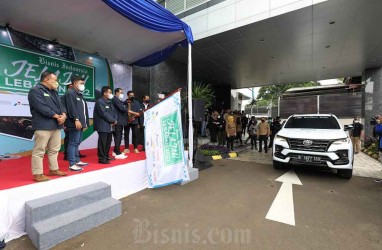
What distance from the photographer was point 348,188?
425 cm

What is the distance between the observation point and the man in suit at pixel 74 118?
3488mm

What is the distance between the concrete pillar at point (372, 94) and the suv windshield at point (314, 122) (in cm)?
784

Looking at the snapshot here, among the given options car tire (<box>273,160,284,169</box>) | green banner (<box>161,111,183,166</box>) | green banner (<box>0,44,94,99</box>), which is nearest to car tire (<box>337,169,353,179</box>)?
car tire (<box>273,160,284,169</box>)

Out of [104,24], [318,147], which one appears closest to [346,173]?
[318,147]

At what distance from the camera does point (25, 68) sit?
471 cm

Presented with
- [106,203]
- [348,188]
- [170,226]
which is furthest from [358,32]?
[106,203]

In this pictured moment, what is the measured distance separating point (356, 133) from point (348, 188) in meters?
5.65

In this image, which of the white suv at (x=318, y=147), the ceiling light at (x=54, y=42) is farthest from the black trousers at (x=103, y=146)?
the white suv at (x=318, y=147)

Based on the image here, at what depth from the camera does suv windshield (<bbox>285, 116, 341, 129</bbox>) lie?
5.51m

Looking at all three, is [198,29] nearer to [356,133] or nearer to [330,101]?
[356,133]

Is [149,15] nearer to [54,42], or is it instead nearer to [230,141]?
[54,42]

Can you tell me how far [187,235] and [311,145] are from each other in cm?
374

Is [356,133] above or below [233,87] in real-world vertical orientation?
below

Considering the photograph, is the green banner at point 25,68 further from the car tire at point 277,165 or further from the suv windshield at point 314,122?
the suv windshield at point 314,122
